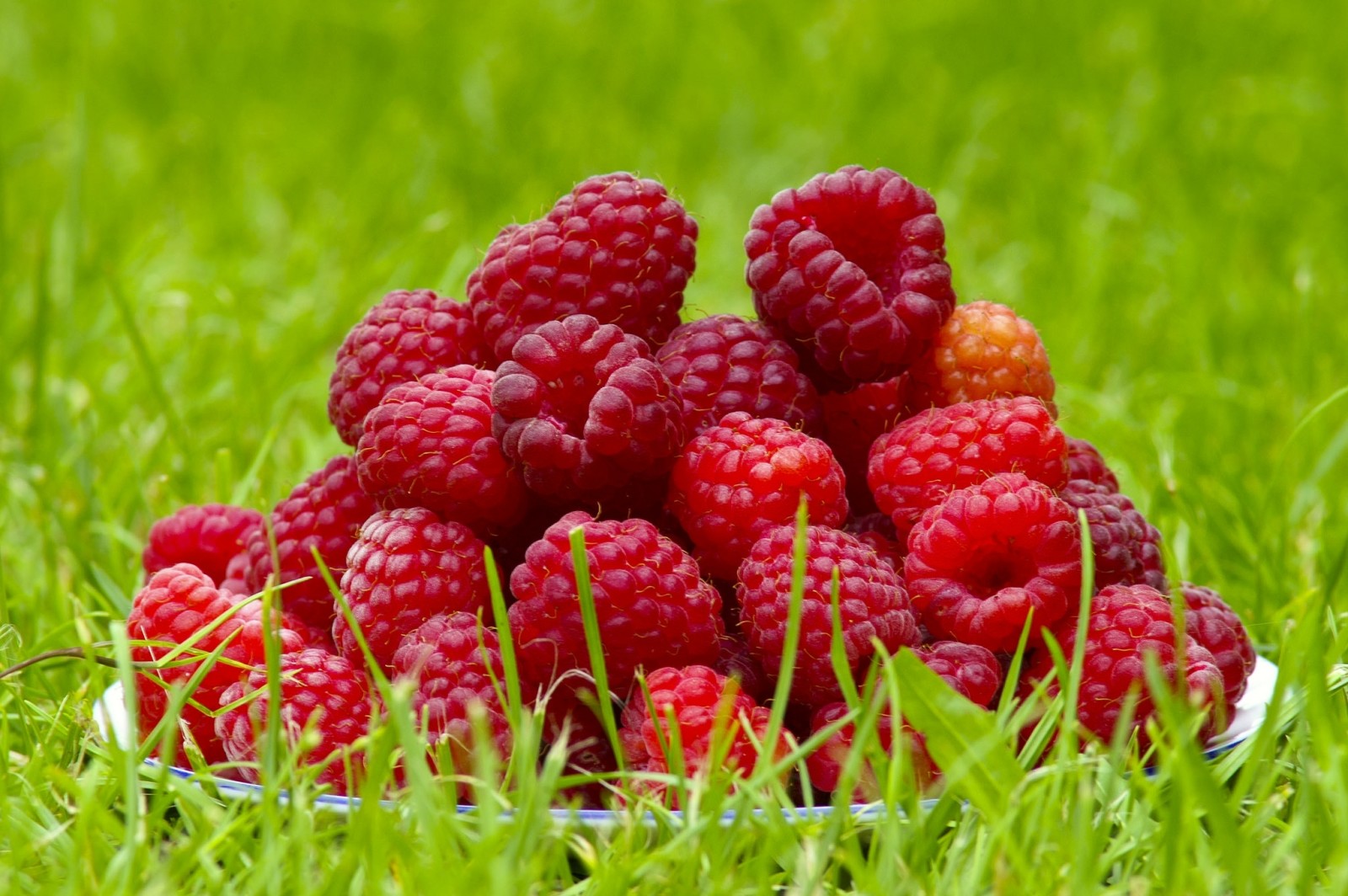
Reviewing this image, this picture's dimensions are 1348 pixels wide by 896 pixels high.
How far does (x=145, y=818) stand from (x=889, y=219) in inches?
31.9

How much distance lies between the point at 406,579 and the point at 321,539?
0.20 meters

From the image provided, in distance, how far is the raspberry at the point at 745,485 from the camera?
1241 mm

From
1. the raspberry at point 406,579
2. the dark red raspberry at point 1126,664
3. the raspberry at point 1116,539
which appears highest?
the raspberry at point 1116,539

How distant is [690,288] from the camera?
3010mm

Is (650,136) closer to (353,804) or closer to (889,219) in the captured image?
(889,219)

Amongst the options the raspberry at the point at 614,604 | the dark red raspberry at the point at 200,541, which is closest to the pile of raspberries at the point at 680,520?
the raspberry at the point at 614,604

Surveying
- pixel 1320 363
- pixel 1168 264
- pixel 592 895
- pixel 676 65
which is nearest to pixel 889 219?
pixel 592 895

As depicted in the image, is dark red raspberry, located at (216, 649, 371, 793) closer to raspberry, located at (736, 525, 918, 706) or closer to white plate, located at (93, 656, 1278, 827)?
white plate, located at (93, 656, 1278, 827)

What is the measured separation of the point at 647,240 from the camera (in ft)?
4.50

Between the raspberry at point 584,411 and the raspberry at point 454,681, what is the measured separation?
14 cm

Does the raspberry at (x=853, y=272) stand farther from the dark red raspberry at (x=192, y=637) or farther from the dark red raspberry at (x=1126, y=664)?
the dark red raspberry at (x=192, y=637)

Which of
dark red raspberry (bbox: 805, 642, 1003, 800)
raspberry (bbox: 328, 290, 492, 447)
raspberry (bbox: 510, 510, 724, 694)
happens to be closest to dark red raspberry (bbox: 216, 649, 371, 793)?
raspberry (bbox: 510, 510, 724, 694)

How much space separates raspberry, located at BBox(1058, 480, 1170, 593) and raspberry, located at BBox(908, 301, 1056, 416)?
11 centimetres

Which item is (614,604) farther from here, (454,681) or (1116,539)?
(1116,539)
